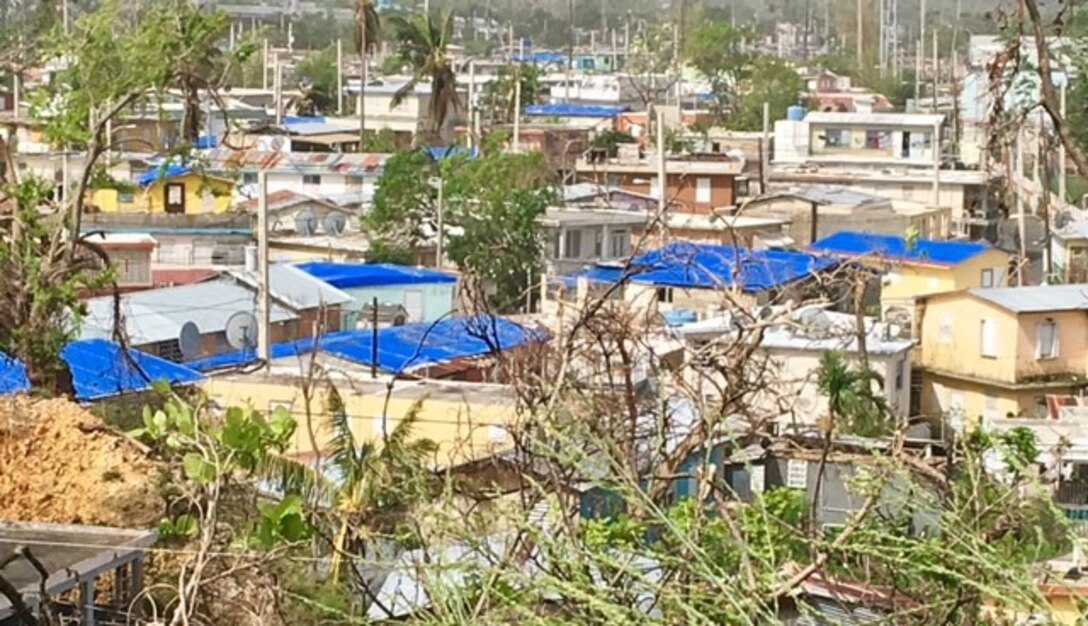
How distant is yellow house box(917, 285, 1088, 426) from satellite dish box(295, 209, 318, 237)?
24.9 ft

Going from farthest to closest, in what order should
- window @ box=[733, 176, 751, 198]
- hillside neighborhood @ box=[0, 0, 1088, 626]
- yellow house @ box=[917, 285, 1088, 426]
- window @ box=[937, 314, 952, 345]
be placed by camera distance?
window @ box=[733, 176, 751, 198]
window @ box=[937, 314, 952, 345]
yellow house @ box=[917, 285, 1088, 426]
hillside neighborhood @ box=[0, 0, 1088, 626]

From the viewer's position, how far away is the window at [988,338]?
1318cm

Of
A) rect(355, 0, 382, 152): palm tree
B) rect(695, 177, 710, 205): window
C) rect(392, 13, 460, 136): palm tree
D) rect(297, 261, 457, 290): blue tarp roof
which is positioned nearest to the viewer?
rect(297, 261, 457, 290): blue tarp roof

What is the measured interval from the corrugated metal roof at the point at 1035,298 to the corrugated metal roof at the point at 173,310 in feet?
15.8

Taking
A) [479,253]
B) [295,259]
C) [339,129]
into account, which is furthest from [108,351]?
[339,129]

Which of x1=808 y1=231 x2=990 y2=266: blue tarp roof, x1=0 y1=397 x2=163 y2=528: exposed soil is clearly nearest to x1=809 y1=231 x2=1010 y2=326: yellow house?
x1=808 y1=231 x2=990 y2=266: blue tarp roof

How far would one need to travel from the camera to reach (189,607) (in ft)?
13.3

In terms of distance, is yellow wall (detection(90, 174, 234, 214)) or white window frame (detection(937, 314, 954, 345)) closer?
white window frame (detection(937, 314, 954, 345))

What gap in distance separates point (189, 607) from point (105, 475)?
1441 mm

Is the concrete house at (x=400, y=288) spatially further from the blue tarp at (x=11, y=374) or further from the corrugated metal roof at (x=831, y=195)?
the corrugated metal roof at (x=831, y=195)

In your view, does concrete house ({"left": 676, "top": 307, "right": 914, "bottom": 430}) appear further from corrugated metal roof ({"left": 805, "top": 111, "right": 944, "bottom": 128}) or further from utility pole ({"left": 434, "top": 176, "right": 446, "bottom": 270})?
corrugated metal roof ({"left": 805, "top": 111, "right": 944, "bottom": 128})

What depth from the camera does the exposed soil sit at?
5309 mm

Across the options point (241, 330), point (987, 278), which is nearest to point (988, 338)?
point (987, 278)

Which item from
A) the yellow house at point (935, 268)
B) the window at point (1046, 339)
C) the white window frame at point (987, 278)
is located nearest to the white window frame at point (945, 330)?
the window at point (1046, 339)
